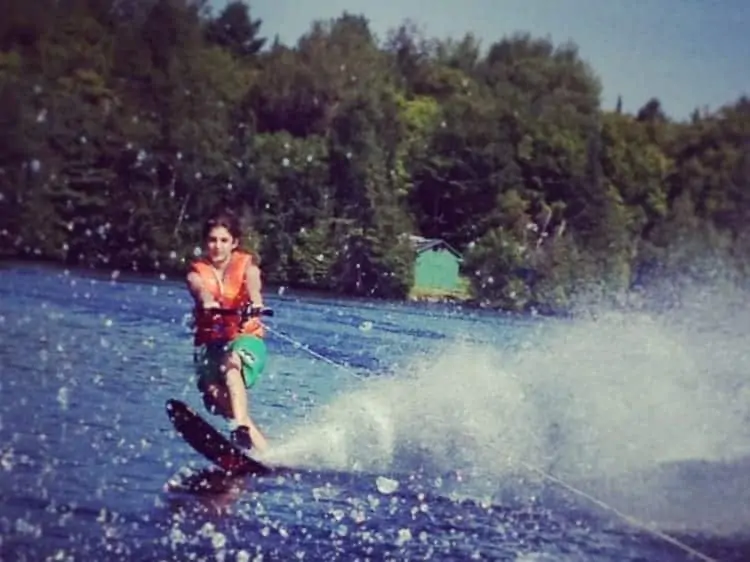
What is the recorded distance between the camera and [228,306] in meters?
3.03

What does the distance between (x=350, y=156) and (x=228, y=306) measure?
42 centimetres

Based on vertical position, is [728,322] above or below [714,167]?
below

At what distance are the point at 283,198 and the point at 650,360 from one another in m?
0.88

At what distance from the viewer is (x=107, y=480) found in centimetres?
298

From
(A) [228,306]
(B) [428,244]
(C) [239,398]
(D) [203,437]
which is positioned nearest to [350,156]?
(B) [428,244]

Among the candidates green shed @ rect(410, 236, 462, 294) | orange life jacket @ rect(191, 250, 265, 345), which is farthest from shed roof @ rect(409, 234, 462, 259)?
orange life jacket @ rect(191, 250, 265, 345)

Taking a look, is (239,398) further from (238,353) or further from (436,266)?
(436,266)

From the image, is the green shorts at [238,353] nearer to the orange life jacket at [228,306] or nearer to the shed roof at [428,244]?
the orange life jacket at [228,306]

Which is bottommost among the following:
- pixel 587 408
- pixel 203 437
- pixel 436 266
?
pixel 203 437

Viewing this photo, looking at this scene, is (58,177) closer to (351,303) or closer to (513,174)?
(351,303)

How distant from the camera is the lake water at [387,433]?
9.75ft

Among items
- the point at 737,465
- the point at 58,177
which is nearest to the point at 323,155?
the point at 58,177

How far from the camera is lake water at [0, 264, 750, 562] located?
2.97 meters

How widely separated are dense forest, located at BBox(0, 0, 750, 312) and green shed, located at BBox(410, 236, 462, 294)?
2 cm
